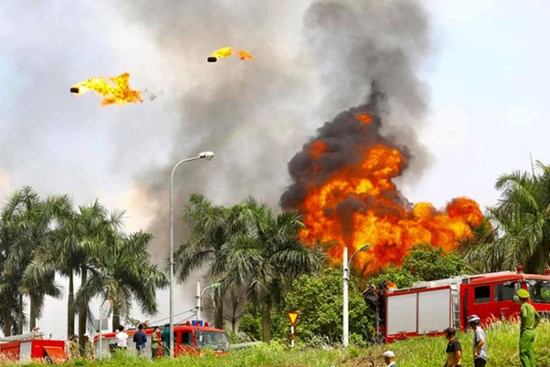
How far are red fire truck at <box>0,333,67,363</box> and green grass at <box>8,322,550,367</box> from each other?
12.7m

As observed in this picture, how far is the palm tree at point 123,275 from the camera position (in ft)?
206

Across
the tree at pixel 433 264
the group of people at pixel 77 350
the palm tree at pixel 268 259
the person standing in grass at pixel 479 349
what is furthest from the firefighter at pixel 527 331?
the tree at pixel 433 264

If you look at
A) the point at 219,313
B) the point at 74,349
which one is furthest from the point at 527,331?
the point at 219,313

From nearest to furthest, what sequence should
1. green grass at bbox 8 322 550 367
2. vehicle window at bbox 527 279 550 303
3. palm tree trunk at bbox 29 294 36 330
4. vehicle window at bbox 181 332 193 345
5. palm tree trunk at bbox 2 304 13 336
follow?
1. green grass at bbox 8 322 550 367
2. vehicle window at bbox 527 279 550 303
3. vehicle window at bbox 181 332 193 345
4. palm tree trunk at bbox 29 294 36 330
5. palm tree trunk at bbox 2 304 13 336

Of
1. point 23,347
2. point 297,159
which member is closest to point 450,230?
point 297,159

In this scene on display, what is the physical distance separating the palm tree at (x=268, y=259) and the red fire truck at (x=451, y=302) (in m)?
16.7

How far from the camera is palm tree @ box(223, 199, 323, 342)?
→ 59312mm

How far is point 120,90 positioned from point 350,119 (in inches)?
1735

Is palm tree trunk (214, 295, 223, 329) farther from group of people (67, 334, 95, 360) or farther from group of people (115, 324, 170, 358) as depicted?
group of people (115, 324, 170, 358)

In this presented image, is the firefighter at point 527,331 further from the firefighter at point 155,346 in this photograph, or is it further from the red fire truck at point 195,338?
the red fire truck at point 195,338

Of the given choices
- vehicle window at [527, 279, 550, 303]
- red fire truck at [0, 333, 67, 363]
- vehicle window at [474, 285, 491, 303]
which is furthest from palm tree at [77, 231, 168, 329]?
vehicle window at [527, 279, 550, 303]

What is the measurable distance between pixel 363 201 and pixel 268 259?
2561cm

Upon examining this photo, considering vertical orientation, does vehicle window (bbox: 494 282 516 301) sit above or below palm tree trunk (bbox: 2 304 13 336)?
above

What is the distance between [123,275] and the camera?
64062 mm
